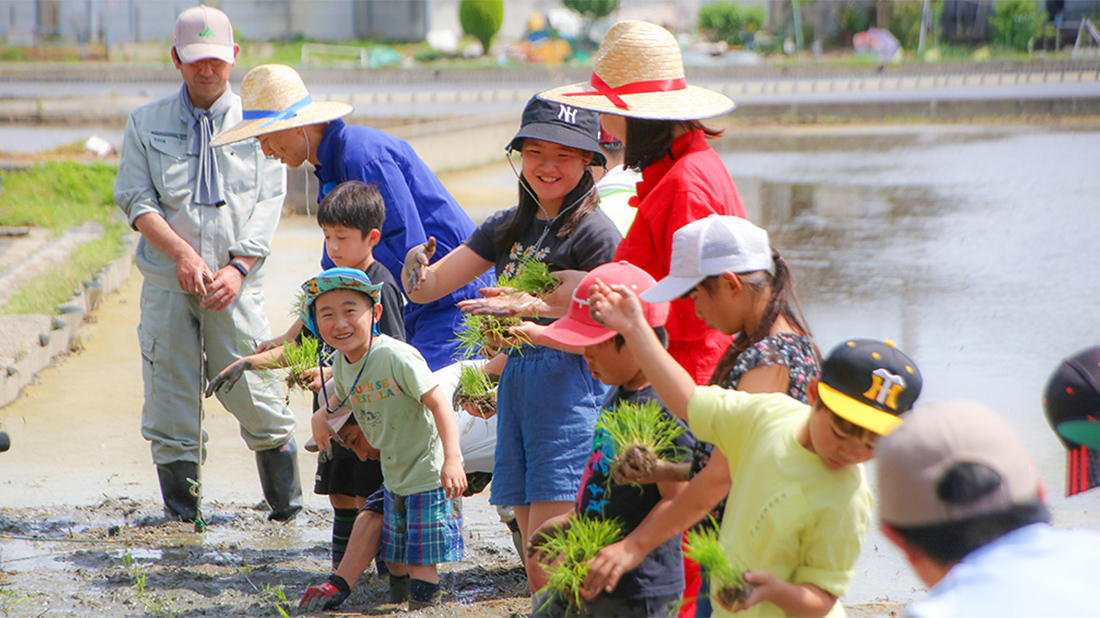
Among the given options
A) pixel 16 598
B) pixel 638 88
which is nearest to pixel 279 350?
pixel 16 598

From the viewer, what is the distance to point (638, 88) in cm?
357

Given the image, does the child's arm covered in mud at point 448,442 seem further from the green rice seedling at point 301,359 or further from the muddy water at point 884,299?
the muddy water at point 884,299

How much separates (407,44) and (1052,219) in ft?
160

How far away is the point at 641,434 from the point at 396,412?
145cm

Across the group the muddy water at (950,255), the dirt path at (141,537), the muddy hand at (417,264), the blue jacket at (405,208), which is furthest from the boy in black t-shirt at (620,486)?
the muddy water at (950,255)

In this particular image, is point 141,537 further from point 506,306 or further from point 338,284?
point 506,306

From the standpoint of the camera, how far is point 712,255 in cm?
280

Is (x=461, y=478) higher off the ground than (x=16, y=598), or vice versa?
(x=461, y=478)

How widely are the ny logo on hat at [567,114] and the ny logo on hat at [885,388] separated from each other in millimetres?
1609

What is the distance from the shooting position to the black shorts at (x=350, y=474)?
4438 millimetres

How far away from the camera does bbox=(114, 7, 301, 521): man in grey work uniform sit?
503cm

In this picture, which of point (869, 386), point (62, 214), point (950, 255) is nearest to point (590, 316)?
point (869, 386)

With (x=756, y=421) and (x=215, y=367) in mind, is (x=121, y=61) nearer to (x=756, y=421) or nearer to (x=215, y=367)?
(x=215, y=367)

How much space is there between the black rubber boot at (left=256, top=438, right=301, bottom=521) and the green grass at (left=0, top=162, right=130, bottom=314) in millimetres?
4053
